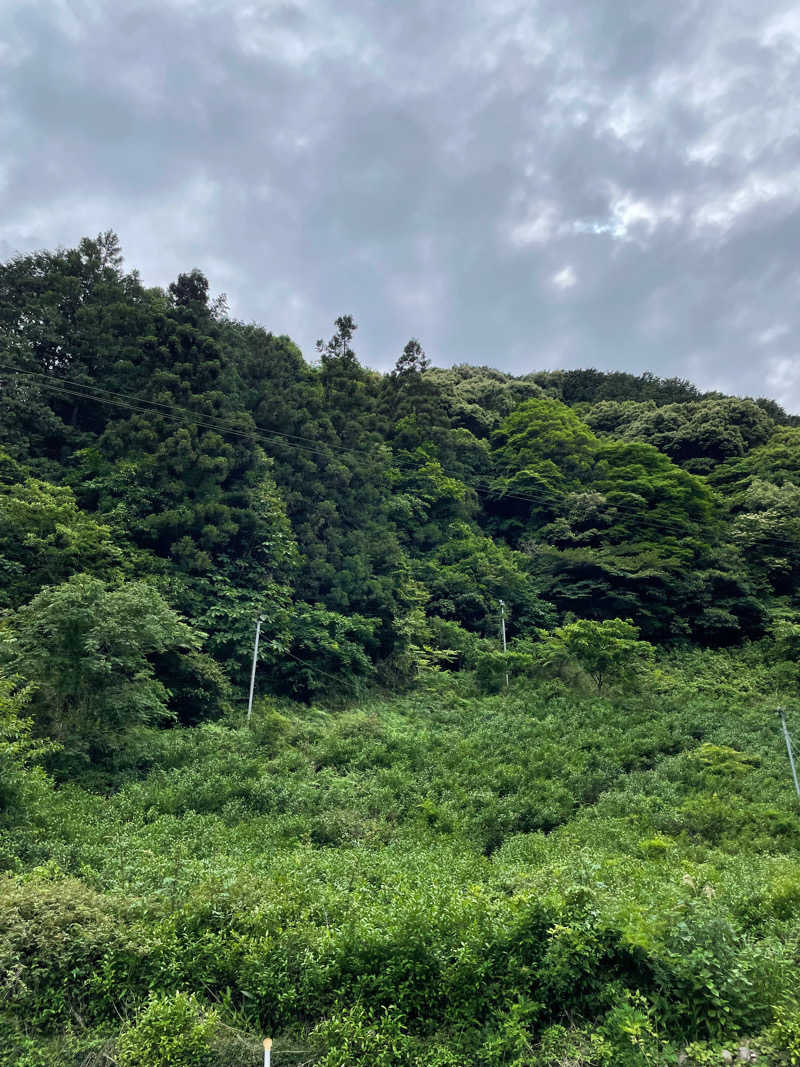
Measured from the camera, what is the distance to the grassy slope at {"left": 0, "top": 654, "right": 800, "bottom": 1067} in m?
4.59

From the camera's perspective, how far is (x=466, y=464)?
32.2m

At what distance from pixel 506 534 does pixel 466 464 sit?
14.4 ft

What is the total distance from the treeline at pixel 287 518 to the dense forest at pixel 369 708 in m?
0.12

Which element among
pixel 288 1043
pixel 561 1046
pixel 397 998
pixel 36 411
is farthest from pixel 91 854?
pixel 36 411

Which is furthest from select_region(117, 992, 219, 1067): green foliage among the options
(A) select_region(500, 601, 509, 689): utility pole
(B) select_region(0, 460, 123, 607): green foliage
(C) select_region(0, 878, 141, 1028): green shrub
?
(A) select_region(500, 601, 509, 689): utility pole

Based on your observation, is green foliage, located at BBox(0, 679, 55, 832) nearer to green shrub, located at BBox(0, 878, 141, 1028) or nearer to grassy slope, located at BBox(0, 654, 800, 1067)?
grassy slope, located at BBox(0, 654, 800, 1067)

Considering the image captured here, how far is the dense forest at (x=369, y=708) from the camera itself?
4.87 m

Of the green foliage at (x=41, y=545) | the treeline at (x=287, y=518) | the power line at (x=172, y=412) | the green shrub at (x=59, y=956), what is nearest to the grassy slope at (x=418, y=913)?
the green shrub at (x=59, y=956)

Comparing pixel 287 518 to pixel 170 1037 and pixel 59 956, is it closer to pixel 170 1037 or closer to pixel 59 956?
pixel 59 956

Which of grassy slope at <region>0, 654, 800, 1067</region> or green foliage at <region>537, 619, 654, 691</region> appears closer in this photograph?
grassy slope at <region>0, 654, 800, 1067</region>

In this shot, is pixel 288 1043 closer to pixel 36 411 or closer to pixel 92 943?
pixel 92 943

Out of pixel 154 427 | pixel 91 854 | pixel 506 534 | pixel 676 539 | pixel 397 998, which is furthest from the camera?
pixel 506 534

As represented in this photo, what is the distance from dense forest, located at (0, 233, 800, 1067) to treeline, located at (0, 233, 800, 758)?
0.41 feet

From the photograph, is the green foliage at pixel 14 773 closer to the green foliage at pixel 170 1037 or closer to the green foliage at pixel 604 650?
the green foliage at pixel 170 1037
